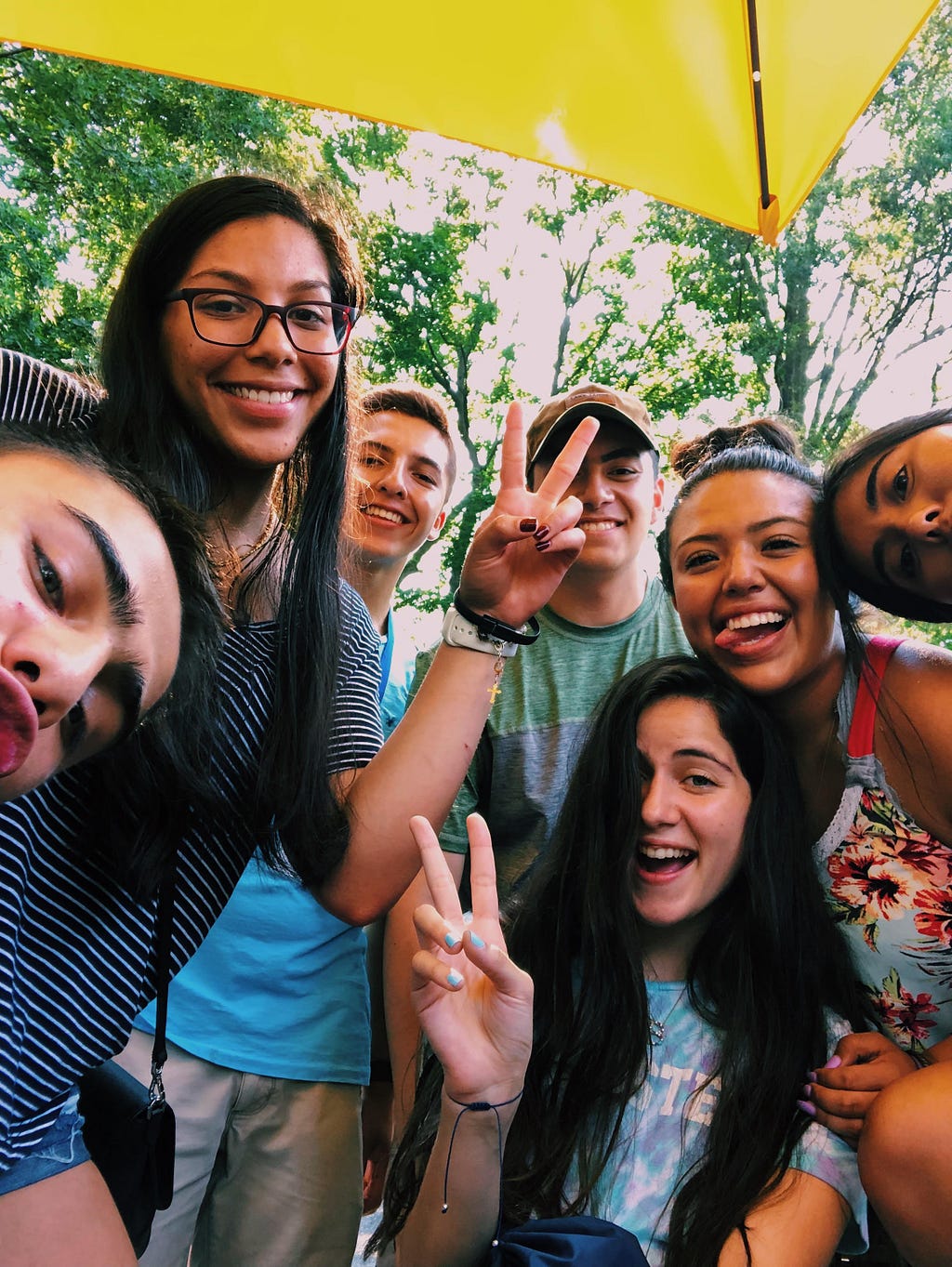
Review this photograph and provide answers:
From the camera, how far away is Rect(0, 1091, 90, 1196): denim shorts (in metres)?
1.23

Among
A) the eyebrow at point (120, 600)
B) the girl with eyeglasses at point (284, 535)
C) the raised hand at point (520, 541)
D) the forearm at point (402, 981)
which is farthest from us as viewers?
the forearm at point (402, 981)

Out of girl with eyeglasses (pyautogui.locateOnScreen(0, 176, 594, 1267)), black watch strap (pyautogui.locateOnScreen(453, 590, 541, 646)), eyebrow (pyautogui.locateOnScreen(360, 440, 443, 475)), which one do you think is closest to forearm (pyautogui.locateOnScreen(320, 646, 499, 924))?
girl with eyeglasses (pyautogui.locateOnScreen(0, 176, 594, 1267))

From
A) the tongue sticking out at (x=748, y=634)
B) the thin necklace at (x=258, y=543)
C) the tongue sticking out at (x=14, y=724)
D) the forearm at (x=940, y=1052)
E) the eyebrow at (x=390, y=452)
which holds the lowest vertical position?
the forearm at (x=940, y=1052)

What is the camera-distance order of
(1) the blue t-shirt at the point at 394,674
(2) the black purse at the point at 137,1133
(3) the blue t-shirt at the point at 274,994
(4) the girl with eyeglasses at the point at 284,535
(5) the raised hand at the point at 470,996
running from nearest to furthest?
(2) the black purse at the point at 137,1133, (5) the raised hand at the point at 470,996, (4) the girl with eyeglasses at the point at 284,535, (3) the blue t-shirt at the point at 274,994, (1) the blue t-shirt at the point at 394,674

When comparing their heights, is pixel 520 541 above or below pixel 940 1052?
above

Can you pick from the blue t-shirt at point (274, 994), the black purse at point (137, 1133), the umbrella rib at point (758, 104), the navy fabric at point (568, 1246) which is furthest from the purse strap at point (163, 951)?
the umbrella rib at point (758, 104)

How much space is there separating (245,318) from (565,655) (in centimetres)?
124

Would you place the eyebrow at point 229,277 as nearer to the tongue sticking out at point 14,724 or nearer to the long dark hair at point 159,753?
the long dark hair at point 159,753

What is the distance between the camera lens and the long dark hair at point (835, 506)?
1.98 metres

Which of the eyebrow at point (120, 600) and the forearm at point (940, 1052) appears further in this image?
the forearm at point (940, 1052)

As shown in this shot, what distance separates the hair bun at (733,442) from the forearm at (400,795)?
3.55ft

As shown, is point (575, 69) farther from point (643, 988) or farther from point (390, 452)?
point (643, 988)

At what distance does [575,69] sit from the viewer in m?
2.27

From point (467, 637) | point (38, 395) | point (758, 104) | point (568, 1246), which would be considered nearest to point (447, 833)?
point (467, 637)
